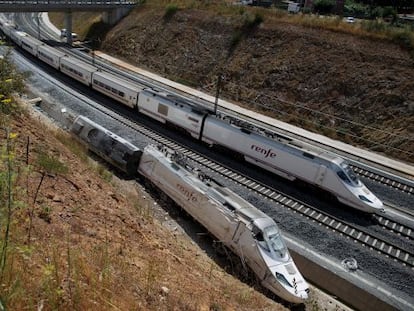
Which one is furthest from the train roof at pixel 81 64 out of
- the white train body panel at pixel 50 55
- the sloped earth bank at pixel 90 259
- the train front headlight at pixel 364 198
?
the train front headlight at pixel 364 198

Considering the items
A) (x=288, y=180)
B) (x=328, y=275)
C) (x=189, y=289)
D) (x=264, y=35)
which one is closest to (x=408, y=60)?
(x=264, y=35)

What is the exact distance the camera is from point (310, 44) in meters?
46.0

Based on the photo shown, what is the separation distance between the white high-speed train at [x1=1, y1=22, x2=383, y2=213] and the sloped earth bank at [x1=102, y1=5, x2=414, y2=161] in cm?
1141

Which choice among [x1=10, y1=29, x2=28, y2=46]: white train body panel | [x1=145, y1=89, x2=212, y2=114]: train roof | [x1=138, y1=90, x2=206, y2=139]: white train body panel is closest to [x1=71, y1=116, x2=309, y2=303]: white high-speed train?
[x1=138, y1=90, x2=206, y2=139]: white train body panel

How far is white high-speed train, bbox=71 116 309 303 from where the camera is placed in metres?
16.1

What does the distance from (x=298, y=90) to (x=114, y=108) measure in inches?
765

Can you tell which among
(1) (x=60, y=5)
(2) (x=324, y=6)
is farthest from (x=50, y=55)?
(2) (x=324, y=6)

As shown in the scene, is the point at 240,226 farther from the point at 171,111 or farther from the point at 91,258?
the point at 171,111

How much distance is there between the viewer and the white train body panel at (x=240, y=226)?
15992 mm

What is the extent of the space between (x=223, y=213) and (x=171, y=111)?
639 inches

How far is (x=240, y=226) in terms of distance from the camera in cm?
1716

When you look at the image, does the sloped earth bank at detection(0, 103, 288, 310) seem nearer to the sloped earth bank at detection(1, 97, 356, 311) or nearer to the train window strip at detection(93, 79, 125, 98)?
the sloped earth bank at detection(1, 97, 356, 311)

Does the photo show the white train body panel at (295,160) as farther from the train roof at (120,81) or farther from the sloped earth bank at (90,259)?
the sloped earth bank at (90,259)

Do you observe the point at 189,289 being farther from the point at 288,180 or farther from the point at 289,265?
the point at 288,180
